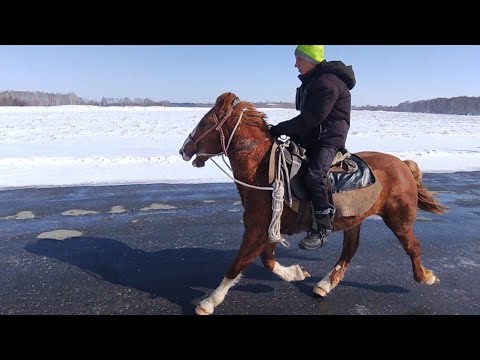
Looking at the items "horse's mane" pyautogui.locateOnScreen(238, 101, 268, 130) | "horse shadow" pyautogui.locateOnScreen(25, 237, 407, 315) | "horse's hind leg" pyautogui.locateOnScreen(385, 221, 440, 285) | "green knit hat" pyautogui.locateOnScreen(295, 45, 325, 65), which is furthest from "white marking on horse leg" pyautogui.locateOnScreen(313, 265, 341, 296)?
"green knit hat" pyautogui.locateOnScreen(295, 45, 325, 65)

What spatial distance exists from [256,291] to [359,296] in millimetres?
1063

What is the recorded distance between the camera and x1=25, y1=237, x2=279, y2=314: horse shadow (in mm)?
3619

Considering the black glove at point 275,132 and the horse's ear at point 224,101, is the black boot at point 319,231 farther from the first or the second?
the horse's ear at point 224,101

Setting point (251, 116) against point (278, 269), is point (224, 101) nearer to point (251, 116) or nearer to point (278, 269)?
point (251, 116)

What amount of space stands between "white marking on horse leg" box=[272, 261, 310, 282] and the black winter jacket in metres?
1.41

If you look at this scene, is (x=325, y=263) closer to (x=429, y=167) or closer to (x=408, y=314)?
(x=408, y=314)

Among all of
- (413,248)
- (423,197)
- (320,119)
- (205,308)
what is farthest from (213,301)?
(423,197)

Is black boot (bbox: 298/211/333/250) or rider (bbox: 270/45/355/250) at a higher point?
rider (bbox: 270/45/355/250)

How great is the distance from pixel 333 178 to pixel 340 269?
105 cm

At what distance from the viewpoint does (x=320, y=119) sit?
3133 mm

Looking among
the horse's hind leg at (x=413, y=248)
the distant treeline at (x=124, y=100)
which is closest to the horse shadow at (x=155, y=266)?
the horse's hind leg at (x=413, y=248)

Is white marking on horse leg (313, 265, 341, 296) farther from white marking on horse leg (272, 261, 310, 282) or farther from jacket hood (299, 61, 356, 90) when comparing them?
jacket hood (299, 61, 356, 90)
